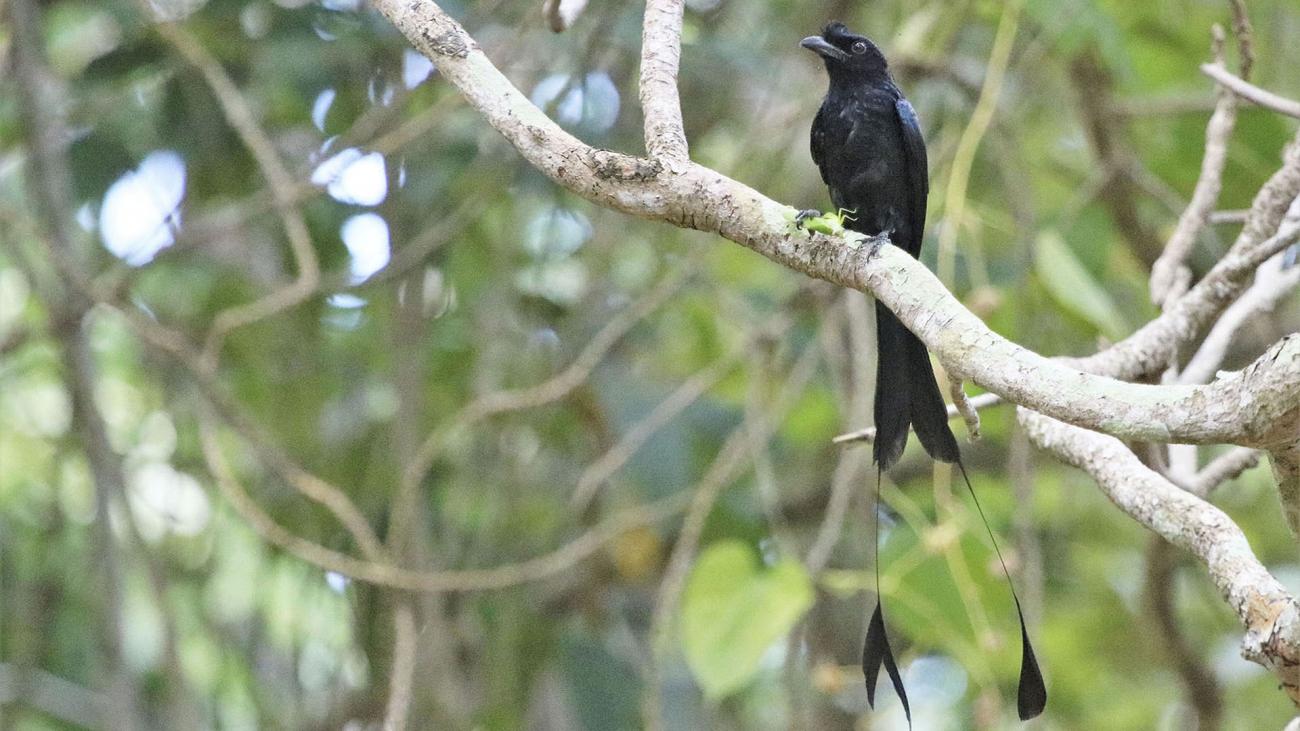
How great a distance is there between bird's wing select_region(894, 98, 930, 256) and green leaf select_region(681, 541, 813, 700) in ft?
2.26

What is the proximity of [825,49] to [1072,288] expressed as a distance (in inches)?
25.3

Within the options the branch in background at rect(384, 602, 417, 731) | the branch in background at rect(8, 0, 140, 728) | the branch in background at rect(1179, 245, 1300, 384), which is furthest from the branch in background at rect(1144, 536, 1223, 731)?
the branch in background at rect(8, 0, 140, 728)

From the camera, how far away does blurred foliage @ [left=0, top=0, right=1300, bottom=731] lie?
304 cm

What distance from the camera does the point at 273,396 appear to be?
361cm

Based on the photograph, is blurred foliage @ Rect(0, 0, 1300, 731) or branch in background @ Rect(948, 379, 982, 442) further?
blurred foliage @ Rect(0, 0, 1300, 731)

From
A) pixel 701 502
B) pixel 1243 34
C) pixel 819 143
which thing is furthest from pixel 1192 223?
pixel 701 502

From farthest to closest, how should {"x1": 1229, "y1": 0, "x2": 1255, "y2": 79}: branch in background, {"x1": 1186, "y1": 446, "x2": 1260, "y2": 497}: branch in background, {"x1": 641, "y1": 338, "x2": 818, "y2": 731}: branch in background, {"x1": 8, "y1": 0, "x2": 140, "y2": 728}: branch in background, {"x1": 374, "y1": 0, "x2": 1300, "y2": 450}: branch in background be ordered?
1. {"x1": 8, "y1": 0, "x2": 140, "y2": 728}: branch in background
2. {"x1": 641, "y1": 338, "x2": 818, "y2": 731}: branch in background
3. {"x1": 1229, "y1": 0, "x2": 1255, "y2": 79}: branch in background
4. {"x1": 1186, "y1": 446, "x2": 1260, "y2": 497}: branch in background
5. {"x1": 374, "y1": 0, "x2": 1300, "y2": 450}: branch in background

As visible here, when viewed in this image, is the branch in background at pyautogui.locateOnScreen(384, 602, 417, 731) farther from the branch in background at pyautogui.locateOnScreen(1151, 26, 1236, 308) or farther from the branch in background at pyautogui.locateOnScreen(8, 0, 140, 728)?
the branch in background at pyautogui.locateOnScreen(1151, 26, 1236, 308)

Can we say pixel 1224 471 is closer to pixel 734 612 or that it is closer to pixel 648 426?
pixel 734 612

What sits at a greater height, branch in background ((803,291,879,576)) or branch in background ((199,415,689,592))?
branch in background ((803,291,879,576))

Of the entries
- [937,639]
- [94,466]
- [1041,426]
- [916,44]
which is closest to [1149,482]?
[1041,426]

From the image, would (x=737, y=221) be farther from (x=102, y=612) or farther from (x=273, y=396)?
(x=273, y=396)

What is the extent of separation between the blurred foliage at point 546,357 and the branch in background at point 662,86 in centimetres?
117

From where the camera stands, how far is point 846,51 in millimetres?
2699
